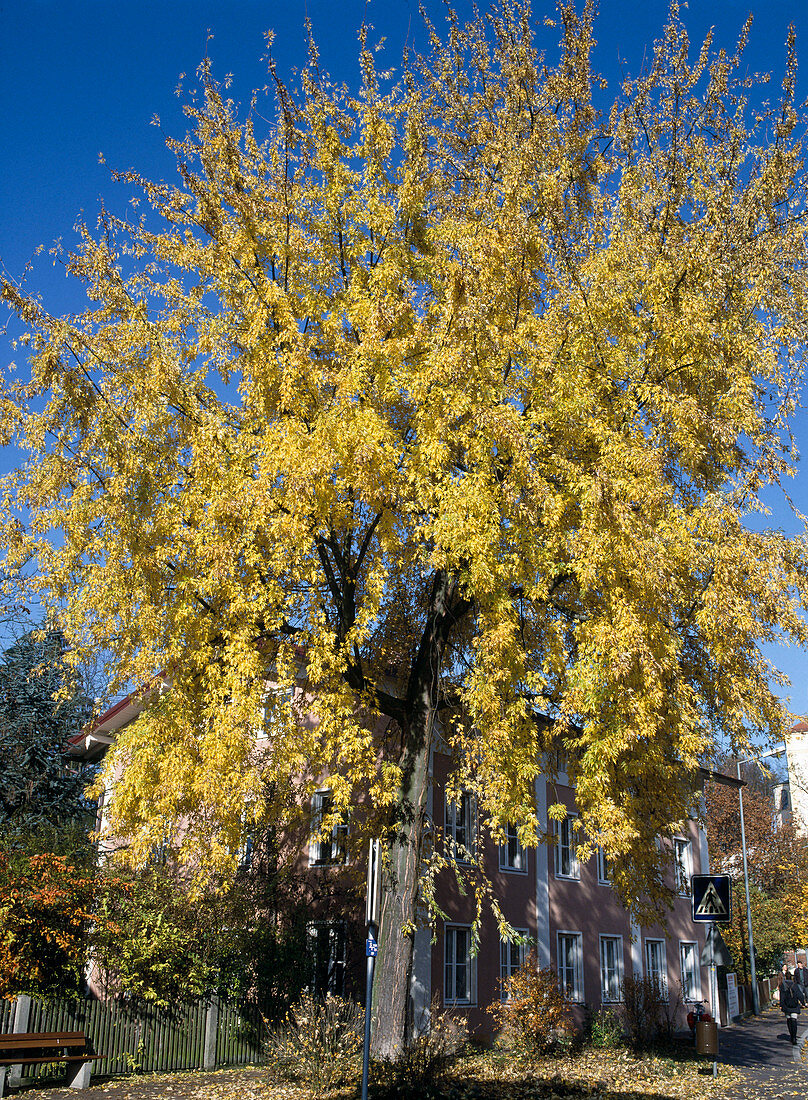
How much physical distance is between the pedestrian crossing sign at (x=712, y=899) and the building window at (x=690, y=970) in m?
16.1

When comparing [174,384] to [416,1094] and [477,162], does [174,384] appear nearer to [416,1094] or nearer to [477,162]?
[477,162]

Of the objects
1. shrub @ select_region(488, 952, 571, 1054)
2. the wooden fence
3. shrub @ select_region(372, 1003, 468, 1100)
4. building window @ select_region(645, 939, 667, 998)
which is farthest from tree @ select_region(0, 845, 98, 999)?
building window @ select_region(645, 939, 667, 998)

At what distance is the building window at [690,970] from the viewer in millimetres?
27875

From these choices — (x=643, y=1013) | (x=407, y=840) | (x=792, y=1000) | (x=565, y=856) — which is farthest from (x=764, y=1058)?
(x=407, y=840)

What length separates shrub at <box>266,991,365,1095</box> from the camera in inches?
464

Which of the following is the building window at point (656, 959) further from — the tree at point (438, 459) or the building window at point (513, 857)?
the tree at point (438, 459)

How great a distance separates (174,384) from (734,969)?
33.3 meters

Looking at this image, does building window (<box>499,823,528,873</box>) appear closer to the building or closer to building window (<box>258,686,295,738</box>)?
the building

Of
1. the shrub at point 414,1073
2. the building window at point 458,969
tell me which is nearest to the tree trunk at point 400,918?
the shrub at point 414,1073

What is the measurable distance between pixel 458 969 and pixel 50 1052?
8.60 meters

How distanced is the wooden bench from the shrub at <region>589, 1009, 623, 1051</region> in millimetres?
11933

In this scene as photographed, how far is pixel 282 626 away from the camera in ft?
Answer: 40.5

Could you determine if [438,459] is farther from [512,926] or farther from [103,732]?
[103,732]

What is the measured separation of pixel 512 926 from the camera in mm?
20016
